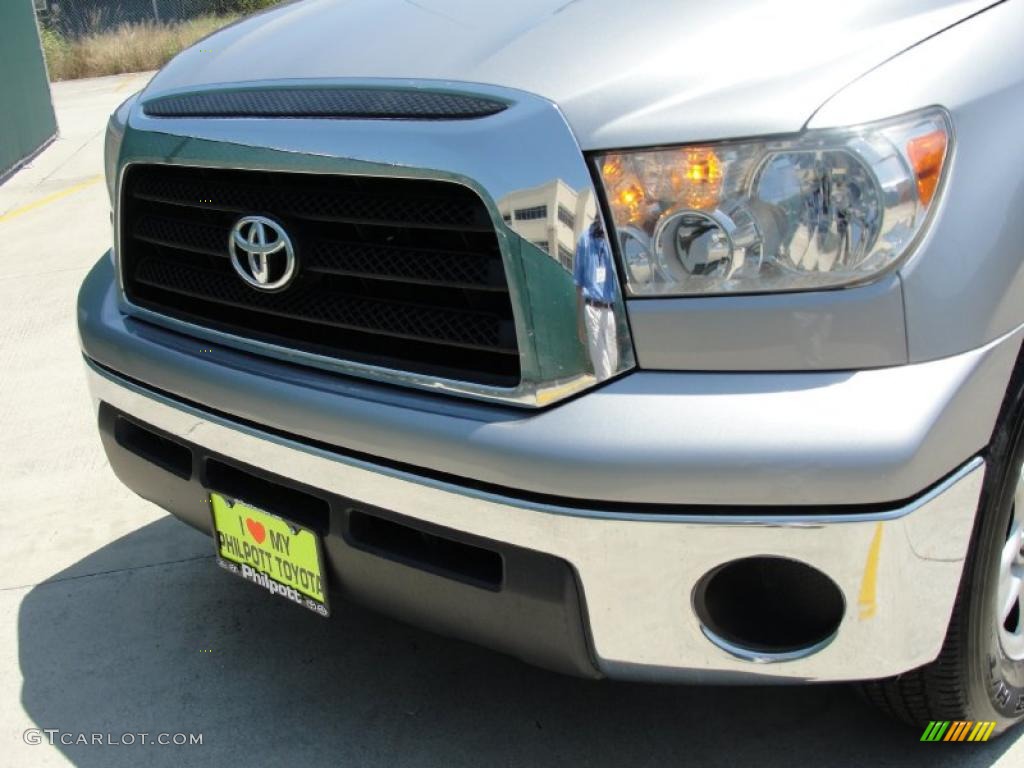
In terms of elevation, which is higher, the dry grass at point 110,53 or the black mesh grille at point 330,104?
the black mesh grille at point 330,104

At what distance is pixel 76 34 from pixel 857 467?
89.1 feet

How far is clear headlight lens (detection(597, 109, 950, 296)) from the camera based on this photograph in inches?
68.6

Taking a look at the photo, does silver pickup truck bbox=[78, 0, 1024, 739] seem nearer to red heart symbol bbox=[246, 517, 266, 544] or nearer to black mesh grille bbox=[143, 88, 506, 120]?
black mesh grille bbox=[143, 88, 506, 120]

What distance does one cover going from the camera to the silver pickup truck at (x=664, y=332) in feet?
5.74

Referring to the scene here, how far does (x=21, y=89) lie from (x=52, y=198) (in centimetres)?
260

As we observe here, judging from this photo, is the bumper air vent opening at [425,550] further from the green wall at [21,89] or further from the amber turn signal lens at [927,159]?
the green wall at [21,89]

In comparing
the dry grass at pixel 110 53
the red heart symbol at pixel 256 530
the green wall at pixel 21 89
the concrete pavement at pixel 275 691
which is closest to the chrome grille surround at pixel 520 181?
the red heart symbol at pixel 256 530

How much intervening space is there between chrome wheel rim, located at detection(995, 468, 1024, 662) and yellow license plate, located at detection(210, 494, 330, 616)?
48.7 inches

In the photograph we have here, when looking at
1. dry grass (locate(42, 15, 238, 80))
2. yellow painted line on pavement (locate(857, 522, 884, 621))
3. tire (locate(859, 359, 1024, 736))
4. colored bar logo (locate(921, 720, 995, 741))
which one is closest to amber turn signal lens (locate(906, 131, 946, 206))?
tire (locate(859, 359, 1024, 736))

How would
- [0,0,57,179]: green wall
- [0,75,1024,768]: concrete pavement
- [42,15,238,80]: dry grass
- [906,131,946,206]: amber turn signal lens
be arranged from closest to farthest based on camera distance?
[906,131,946,206]: amber turn signal lens
[0,75,1024,768]: concrete pavement
[0,0,57,179]: green wall
[42,15,238,80]: dry grass

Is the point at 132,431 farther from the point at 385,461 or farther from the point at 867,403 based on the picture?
the point at 867,403

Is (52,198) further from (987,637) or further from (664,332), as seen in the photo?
(987,637)

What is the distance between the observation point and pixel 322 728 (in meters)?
2.63

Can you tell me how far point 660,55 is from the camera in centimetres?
188
